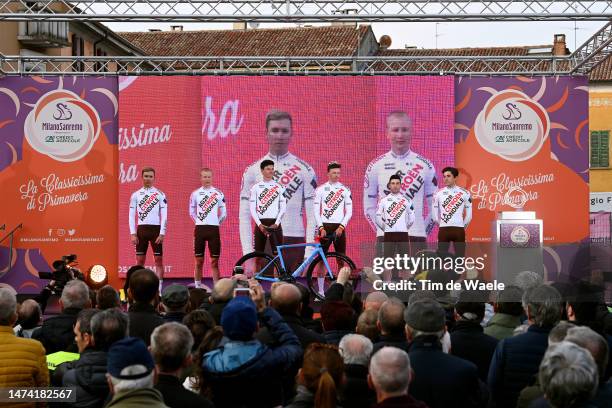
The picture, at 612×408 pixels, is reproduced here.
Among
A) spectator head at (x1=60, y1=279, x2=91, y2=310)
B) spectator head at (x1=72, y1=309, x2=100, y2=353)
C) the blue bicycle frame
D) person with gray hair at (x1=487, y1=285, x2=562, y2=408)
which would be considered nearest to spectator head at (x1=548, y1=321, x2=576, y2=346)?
person with gray hair at (x1=487, y1=285, x2=562, y2=408)

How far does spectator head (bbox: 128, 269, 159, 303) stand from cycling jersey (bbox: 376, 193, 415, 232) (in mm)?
11102

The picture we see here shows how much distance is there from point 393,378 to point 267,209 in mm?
13067

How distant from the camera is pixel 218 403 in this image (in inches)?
189

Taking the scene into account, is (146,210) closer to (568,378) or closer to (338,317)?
(338,317)

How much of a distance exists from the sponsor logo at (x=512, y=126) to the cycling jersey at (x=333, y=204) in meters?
2.58

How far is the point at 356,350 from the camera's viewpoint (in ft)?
16.0

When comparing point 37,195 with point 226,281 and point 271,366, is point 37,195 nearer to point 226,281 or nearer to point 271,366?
point 226,281

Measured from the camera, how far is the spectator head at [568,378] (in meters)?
3.77

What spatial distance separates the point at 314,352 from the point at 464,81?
13.8 metres

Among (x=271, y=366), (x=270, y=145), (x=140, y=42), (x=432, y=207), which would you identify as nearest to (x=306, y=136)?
(x=270, y=145)

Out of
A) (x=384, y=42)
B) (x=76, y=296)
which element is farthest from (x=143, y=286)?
(x=384, y=42)

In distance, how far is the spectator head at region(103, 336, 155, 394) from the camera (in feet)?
13.5

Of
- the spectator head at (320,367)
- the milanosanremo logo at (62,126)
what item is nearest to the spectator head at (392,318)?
the spectator head at (320,367)

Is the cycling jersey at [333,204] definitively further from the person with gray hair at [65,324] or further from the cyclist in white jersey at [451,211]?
the person with gray hair at [65,324]
